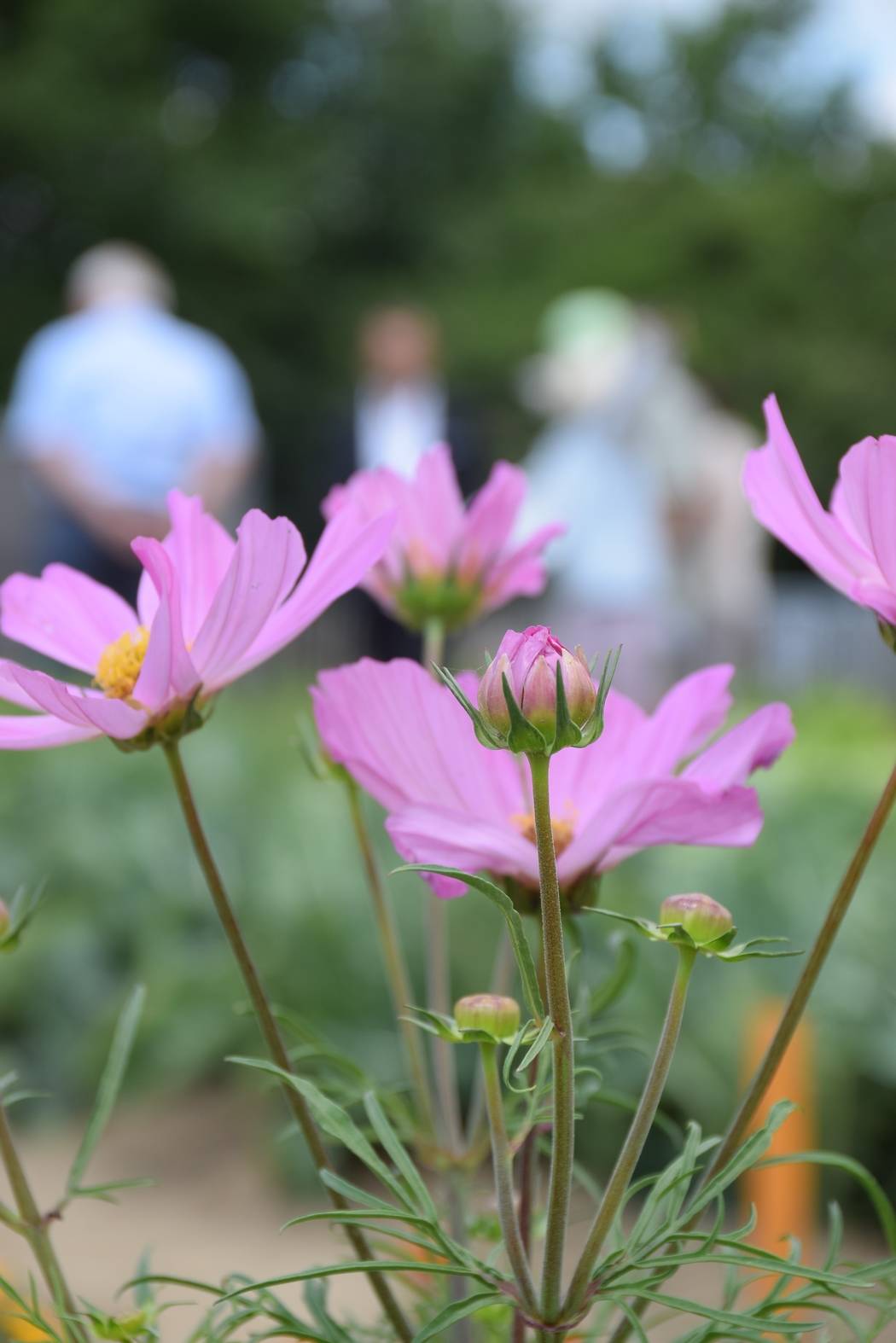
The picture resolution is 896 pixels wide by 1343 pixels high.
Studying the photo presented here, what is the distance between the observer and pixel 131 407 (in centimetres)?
299

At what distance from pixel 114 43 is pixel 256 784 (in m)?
9.26

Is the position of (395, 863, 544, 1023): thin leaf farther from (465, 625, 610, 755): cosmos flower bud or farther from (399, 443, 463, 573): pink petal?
(399, 443, 463, 573): pink petal

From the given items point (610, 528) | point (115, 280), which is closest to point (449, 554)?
point (115, 280)

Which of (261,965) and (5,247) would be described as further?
(5,247)

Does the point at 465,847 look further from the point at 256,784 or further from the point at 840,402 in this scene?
the point at 840,402

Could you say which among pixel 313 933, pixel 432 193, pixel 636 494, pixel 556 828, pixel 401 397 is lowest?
pixel 313 933

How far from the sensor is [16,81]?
1020cm

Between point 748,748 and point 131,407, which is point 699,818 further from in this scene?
point 131,407

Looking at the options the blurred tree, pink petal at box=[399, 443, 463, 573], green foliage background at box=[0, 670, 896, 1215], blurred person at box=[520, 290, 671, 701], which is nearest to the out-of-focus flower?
pink petal at box=[399, 443, 463, 573]

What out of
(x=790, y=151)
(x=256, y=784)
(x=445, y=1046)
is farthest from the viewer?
(x=790, y=151)

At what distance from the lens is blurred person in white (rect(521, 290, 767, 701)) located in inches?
152

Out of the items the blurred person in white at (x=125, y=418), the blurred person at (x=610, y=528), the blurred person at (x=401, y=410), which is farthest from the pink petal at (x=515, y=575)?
the blurred person at (x=401, y=410)

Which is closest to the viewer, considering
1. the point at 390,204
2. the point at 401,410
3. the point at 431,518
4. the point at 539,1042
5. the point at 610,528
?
the point at 539,1042

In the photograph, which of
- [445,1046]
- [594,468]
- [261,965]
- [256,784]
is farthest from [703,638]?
[445,1046]
